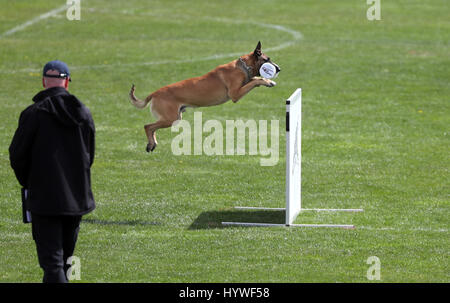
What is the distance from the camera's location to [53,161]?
25.4 feet

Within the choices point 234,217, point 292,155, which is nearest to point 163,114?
point 292,155

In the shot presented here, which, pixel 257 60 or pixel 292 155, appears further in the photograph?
pixel 292 155

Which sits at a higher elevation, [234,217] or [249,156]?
[249,156]

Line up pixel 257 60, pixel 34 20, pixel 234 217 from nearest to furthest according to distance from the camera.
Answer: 1. pixel 257 60
2. pixel 234 217
3. pixel 34 20

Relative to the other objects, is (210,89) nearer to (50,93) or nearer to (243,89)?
(243,89)

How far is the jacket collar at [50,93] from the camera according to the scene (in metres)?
7.82

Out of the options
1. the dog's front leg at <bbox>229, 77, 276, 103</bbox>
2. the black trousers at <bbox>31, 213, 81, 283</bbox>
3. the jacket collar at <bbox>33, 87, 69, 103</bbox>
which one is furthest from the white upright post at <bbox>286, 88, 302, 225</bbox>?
the black trousers at <bbox>31, 213, 81, 283</bbox>

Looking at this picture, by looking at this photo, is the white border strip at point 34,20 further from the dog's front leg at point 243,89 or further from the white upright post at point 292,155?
the dog's front leg at point 243,89

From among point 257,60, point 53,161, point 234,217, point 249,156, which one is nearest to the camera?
point 53,161

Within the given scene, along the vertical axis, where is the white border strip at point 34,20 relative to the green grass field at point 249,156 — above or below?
above

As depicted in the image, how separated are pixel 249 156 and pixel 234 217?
483cm

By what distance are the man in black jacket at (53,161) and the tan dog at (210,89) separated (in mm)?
2902

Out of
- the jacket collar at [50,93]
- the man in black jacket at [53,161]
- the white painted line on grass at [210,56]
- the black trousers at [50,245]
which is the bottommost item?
the black trousers at [50,245]

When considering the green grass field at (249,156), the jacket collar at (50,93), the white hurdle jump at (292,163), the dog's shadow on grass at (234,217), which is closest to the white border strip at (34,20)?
the green grass field at (249,156)
